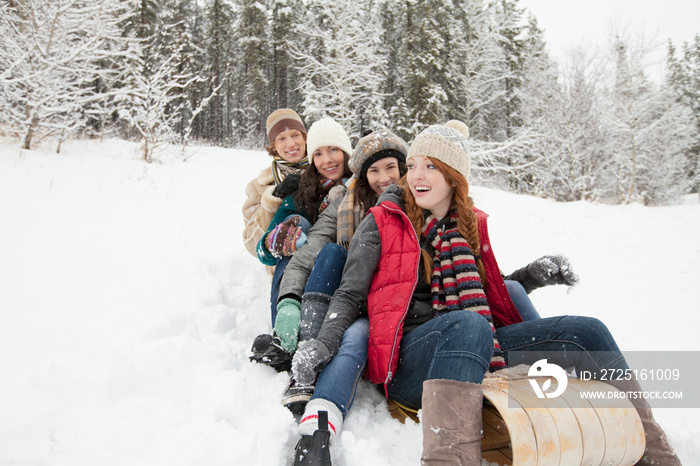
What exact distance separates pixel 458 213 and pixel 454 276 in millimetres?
322

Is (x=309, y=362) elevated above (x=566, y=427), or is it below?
above

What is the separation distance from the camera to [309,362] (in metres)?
1.62

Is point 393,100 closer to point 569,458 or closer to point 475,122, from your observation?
point 475,122

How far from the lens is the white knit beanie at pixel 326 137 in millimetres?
2941

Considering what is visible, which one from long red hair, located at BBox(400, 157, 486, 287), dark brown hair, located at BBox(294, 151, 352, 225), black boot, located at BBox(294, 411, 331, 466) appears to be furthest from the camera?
dark brown hair, located at BBox(294, 151, 352, 225)

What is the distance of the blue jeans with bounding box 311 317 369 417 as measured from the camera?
158 cm

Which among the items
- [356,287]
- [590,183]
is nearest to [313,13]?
[590,183]

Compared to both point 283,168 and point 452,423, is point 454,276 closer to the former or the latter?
point 452,423

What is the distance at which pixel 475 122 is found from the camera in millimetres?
18297

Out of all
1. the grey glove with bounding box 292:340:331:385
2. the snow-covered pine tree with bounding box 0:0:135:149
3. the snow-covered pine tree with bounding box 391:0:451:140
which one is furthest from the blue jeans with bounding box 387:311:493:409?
the snow-covered pine tree with bounding box 391:0:451:140

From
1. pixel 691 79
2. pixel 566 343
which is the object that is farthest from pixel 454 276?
pixel 691 79

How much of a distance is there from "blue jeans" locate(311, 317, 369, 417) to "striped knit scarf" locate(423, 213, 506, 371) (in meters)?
0.41

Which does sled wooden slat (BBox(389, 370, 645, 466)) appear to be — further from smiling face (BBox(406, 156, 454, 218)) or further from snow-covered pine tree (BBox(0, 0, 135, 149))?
snow-covered pine tree (BBox(0, 0, 135, 149))

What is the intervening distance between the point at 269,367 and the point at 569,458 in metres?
1.39
